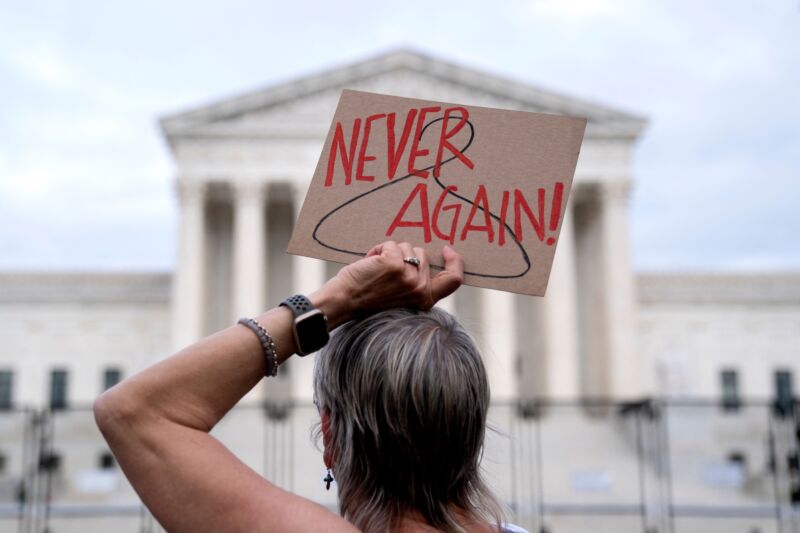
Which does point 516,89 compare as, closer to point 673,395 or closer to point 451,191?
point 673,395

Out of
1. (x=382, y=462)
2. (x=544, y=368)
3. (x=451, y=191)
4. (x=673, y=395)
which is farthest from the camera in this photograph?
(x=673, y=395)

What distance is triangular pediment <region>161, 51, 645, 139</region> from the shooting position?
4788 cm

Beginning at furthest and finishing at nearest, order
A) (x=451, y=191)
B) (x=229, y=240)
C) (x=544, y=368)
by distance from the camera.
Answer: (x=229, y=240) → (x=544, y=368) → (x=451, y=191)

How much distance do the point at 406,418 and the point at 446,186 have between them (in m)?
0.76

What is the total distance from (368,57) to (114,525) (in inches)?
1351

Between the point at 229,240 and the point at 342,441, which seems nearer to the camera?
the point at 342,441

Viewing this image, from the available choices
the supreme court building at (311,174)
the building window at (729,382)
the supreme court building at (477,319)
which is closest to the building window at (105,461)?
the supreme court building at (477,319)

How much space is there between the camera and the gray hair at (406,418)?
2.31 metres

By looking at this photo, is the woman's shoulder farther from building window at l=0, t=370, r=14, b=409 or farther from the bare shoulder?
building window at l=0, t=370, r=14, b=409

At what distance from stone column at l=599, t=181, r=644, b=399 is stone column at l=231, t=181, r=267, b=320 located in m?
16.8

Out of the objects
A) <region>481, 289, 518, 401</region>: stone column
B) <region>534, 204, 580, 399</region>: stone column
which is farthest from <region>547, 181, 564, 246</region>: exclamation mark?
<region>534, 204, 580, 399</region>: stone column

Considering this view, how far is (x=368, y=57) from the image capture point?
4888 cm

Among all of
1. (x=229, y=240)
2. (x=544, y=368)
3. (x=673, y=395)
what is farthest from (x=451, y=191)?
(x=673, y=395)

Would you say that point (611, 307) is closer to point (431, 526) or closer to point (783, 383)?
point (783, 383)
